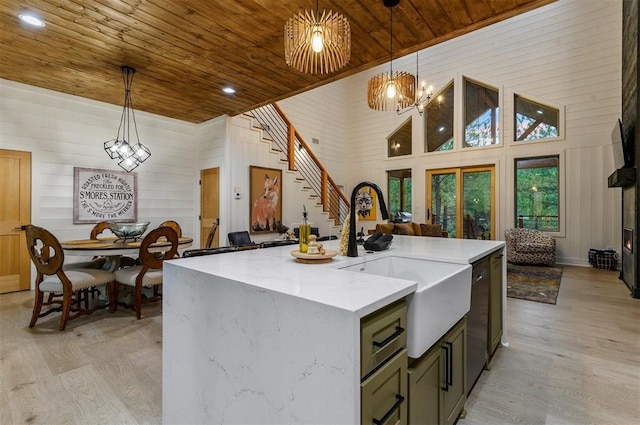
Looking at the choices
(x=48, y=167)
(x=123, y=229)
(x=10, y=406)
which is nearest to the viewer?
(x=10, y=406)

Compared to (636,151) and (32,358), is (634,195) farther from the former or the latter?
(32,358)

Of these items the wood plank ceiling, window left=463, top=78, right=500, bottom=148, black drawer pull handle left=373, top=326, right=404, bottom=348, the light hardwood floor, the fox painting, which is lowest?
the light hardwood floor

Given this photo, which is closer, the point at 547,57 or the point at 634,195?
the point at 634,195

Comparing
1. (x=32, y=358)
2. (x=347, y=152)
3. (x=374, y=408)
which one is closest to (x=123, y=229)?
(x=32, y=358)

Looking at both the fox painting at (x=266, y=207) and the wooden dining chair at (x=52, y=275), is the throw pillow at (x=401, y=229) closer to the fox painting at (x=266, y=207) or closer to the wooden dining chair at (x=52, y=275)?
the fox painting at (x=266, y=207)

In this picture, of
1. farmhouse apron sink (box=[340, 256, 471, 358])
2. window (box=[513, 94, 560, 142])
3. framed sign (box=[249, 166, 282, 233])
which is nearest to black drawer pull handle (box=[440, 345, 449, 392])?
farmhouse apron sink (box=[340, 256, 471, 358])

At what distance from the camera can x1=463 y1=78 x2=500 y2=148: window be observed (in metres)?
7.29

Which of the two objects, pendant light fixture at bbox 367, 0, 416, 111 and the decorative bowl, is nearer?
the decorative bowl

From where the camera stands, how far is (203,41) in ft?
11.0

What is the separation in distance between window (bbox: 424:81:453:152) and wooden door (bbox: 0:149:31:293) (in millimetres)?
8131

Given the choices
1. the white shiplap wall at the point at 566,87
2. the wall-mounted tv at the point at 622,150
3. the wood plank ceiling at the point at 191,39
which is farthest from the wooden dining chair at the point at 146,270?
the wall-mounted tv at the point at 622,150

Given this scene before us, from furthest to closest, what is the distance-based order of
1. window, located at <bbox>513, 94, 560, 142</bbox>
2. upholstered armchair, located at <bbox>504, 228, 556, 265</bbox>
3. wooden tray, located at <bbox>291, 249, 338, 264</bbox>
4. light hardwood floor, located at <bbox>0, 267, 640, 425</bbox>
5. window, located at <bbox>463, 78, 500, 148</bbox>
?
1. window, located at <bbox>463, 78, 500, 148</bbox>
2. window, located at <bbox>513, 94, 560, 142</bbox>
3. upholstered armchair, located at <bbox>504, 228, 556, 265</bbox>
4. light hardwood floor, located at <bbox>0, 267, 640, 425</bbox>
5. wooden tray, located at <bbox>291, 249, 338, 264</bbox>

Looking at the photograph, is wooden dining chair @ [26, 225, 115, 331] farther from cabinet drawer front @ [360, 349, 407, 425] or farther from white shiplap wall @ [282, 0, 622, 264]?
white shiplap wall @ [282, 0, 622, 264]

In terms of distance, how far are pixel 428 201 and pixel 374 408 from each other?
25.4 ft
